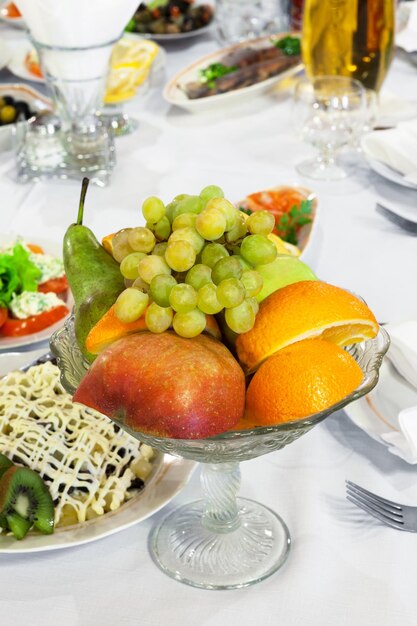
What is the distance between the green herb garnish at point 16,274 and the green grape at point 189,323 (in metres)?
0.51

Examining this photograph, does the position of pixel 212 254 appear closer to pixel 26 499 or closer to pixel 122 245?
pixel 122 245

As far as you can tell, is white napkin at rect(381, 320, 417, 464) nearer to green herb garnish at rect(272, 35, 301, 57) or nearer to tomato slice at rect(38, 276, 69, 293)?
tomato slice at rect(38, 276, 69, 293)

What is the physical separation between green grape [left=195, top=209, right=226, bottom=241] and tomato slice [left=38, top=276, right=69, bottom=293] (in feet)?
1.71

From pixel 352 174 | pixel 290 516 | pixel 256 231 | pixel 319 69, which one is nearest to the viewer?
pixel 256 231

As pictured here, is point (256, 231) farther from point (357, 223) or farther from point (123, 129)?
point (123, 129)

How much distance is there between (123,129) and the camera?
1.55 m

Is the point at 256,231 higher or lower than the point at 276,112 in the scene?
higher

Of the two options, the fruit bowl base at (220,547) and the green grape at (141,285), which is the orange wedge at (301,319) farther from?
the fruit bowl base at (220,547)

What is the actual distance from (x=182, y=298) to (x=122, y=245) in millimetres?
91

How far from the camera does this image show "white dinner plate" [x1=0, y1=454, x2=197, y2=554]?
699 mm

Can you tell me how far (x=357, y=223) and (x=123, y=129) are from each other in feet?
1.63

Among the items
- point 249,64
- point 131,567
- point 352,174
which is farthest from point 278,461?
point 249,64

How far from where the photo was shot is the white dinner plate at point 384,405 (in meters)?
0.83

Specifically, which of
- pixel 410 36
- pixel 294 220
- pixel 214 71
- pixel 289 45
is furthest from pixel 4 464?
pixel 410 36
